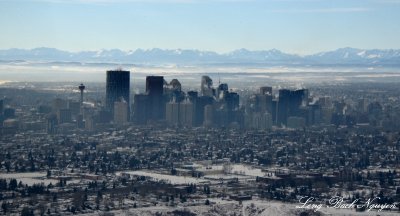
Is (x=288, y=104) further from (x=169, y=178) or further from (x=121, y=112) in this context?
(x=169, y=178)

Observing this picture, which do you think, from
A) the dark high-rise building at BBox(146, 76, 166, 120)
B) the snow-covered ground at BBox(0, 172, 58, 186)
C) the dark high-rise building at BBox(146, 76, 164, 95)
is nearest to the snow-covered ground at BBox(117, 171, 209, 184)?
the snow-covered ground at BBox(0, 172, 58, 186)

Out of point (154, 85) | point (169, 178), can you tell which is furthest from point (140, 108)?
point (169, 178)

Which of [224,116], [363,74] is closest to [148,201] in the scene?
[224,116]

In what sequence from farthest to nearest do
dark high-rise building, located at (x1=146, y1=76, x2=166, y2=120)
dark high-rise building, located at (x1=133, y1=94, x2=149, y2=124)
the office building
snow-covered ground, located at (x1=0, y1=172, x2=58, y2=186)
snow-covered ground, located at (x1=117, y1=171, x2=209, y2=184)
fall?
dark high-rise building, located at (x1=146, y1=76, x2=166, y2=120), dark high-rise building, located at (x1=133, y1=94, x2=149, y2=124), the office building, snow-covered ground, located at (x1=117, y1=171, x2=209, y2=184), snow-covered ground, located at (x1=0, y1=172, x2=58, y2=186)

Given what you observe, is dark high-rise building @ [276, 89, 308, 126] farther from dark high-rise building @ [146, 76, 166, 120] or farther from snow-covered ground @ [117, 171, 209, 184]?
snow-covered ground @ [117, 171, 209, 184]

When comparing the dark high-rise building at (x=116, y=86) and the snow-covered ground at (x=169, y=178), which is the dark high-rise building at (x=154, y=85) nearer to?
the dark high-rise building at (x=116, y=86)
